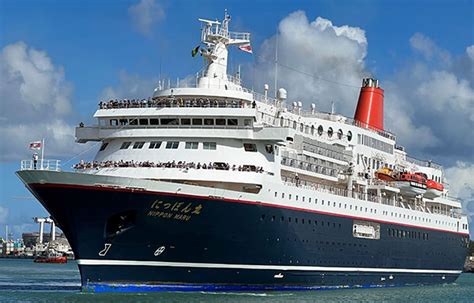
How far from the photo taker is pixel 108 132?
1510 inches

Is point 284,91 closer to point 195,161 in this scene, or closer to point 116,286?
point 195,161

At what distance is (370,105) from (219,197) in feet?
76.4

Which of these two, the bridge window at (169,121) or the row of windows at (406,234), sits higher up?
the bridge window at (169,121)

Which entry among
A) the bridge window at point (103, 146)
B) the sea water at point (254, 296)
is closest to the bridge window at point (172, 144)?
the bridge window at point (103, 146)

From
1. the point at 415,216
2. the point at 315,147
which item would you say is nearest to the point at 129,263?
the point at 315,147

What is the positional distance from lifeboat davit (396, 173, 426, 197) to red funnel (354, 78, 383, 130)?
18.2 ft

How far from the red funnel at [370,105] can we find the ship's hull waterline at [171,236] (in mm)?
17768

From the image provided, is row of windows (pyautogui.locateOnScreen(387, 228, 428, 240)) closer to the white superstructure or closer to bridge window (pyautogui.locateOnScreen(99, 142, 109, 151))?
the white superstructure

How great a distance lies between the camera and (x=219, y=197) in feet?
114

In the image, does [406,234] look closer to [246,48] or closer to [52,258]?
[246,48]

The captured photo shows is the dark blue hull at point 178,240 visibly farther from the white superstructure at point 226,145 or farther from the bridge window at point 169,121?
the bridge window at point 169,121

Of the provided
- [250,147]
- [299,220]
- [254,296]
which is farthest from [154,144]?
[254,296]

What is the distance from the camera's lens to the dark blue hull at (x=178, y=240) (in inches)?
1329

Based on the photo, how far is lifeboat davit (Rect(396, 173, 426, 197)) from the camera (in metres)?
49.1
